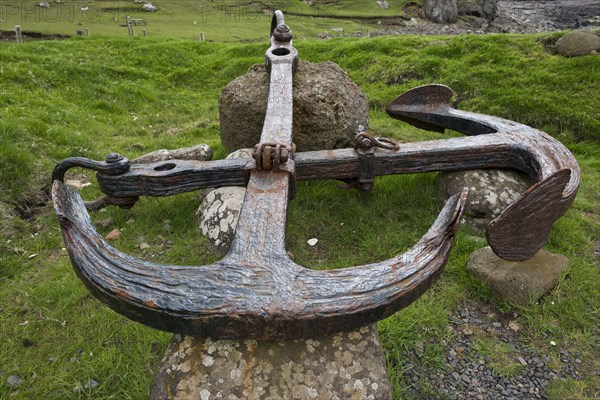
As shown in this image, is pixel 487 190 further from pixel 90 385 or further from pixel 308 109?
pixel 90 385

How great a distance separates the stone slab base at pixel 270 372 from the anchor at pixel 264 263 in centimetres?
32

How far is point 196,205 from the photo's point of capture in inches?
159

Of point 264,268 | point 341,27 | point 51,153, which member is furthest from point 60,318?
point 341,27

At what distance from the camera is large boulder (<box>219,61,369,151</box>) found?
414 cm

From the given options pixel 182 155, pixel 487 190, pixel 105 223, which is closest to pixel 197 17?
pixel 182 155

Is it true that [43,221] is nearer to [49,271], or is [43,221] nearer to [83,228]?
[49,271]

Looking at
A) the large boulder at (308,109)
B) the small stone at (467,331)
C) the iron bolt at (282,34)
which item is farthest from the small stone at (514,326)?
the iron bolt at (282,34)

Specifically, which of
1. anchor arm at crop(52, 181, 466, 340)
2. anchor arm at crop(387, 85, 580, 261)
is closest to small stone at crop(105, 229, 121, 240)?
anchor arm at crop(52, 181, 466, 340)

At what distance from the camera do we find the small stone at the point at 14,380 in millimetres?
2313

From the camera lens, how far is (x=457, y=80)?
20.8ft

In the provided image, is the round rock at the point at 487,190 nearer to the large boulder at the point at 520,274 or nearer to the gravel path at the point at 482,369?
the large boulder at the point at 520,274

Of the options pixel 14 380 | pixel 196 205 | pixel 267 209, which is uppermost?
pixel 267 209

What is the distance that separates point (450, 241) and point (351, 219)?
1.97m

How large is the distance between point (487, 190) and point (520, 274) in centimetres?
87
